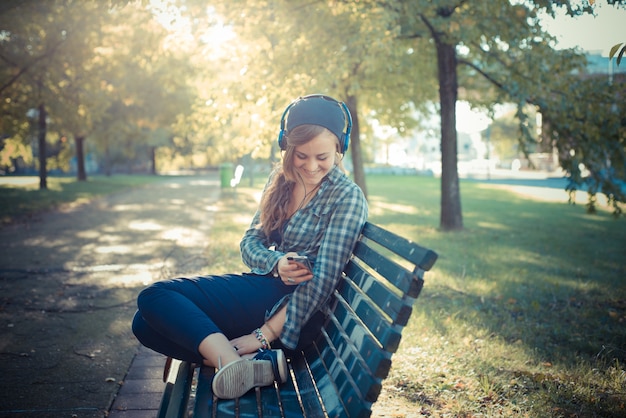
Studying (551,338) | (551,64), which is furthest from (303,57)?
(551,338)

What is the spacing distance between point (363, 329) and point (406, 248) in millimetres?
399

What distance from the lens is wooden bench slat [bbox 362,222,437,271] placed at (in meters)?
1.78

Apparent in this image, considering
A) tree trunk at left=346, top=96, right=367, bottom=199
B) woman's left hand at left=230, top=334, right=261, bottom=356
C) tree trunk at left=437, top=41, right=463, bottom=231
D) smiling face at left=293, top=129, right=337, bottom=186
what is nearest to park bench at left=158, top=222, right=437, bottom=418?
woman's left hand at left=230, top=334, right=261, bottom=356

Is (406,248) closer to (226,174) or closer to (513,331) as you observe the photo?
(513,331)

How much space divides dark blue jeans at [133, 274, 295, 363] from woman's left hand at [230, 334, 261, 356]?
0.14 metres

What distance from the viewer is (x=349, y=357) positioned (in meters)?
2.18

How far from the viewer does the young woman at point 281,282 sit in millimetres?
2408

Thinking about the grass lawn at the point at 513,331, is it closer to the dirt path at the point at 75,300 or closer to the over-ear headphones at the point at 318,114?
the dirt path at the point at 75,300

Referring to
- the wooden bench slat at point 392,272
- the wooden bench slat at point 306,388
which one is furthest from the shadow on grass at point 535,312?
the wooden bench slat at point 392,272

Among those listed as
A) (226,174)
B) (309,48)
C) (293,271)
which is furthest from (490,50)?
(226,174)

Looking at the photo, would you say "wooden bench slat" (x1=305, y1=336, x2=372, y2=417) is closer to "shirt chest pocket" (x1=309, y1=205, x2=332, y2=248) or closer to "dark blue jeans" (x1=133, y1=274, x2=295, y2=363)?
Result: "dark blue jeans" (x1=133, y1=274, x2=295, y2=363)

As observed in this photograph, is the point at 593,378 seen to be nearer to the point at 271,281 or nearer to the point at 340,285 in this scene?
the point at 340,285

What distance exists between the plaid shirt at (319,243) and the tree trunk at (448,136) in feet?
28.9

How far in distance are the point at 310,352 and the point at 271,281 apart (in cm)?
43
